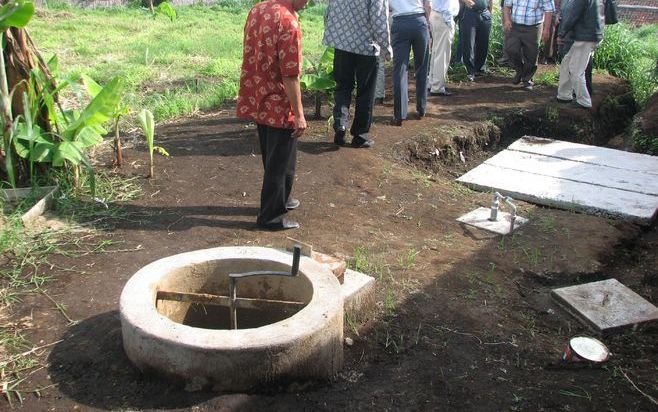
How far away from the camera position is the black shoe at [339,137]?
22.0 ft

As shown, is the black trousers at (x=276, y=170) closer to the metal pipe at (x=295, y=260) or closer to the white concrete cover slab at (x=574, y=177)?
the metal pipe at (x=295, y=260)

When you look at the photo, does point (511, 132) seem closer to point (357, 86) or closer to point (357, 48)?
point (357, 86)

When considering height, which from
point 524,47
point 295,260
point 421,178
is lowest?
point 421,178

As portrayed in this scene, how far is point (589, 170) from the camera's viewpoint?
682cm

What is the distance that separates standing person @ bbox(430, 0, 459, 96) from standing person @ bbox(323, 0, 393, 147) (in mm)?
2535

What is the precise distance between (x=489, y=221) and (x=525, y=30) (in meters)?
4.84

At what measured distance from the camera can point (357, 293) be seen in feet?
12.5

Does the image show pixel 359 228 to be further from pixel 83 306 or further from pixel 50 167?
A: pixel 50 167

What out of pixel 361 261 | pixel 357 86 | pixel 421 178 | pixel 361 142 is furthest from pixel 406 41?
pixel 361 261

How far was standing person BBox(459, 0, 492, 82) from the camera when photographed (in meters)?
9.70

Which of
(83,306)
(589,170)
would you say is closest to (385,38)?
(589,170)

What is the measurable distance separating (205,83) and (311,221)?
479cm

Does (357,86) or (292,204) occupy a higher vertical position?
(357,86)

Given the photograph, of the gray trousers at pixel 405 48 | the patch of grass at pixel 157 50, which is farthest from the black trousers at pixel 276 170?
the gray trousers at pixel 405 48
